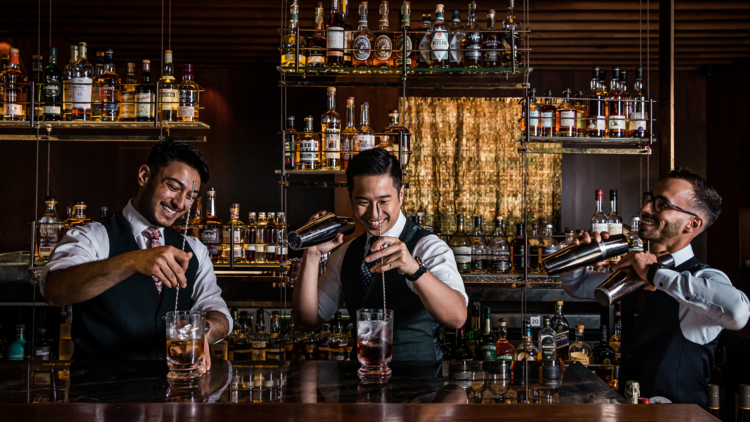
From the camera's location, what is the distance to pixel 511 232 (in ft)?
15.8

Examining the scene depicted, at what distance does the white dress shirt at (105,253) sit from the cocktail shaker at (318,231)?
1.07ft

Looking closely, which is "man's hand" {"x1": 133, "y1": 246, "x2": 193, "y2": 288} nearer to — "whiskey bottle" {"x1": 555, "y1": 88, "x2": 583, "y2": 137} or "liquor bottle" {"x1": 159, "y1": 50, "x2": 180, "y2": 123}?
"liquor bottle" {"x1": 159, "y1": 50, "x2": 180, "y2": 123}

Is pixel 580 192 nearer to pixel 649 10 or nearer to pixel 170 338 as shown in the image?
pixel 649 10

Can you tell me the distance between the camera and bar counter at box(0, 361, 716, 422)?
3.20ft

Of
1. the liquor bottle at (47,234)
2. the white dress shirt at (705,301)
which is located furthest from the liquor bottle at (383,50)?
the liquor bottle at (47,234)

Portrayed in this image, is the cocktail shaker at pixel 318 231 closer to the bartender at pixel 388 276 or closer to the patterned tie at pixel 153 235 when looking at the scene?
the bartender at pixel 388 276

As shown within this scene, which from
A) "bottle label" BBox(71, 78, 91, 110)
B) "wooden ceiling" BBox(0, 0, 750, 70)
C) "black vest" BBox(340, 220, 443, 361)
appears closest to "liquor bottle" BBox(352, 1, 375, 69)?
"black vest" BBox(340, 220, 443, 361)

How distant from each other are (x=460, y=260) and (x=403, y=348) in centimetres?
90

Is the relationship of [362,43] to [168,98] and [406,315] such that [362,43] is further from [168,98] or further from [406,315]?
[406,315]

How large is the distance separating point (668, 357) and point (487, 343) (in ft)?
2.70

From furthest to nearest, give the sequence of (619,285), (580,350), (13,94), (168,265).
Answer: (13,94)
(580,350)
(619,285)
(168,265)

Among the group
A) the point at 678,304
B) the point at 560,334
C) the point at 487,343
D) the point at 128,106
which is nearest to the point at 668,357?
the point at 678,304

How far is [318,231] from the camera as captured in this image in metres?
1.68

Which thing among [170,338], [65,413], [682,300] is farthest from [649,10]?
[65,413]
